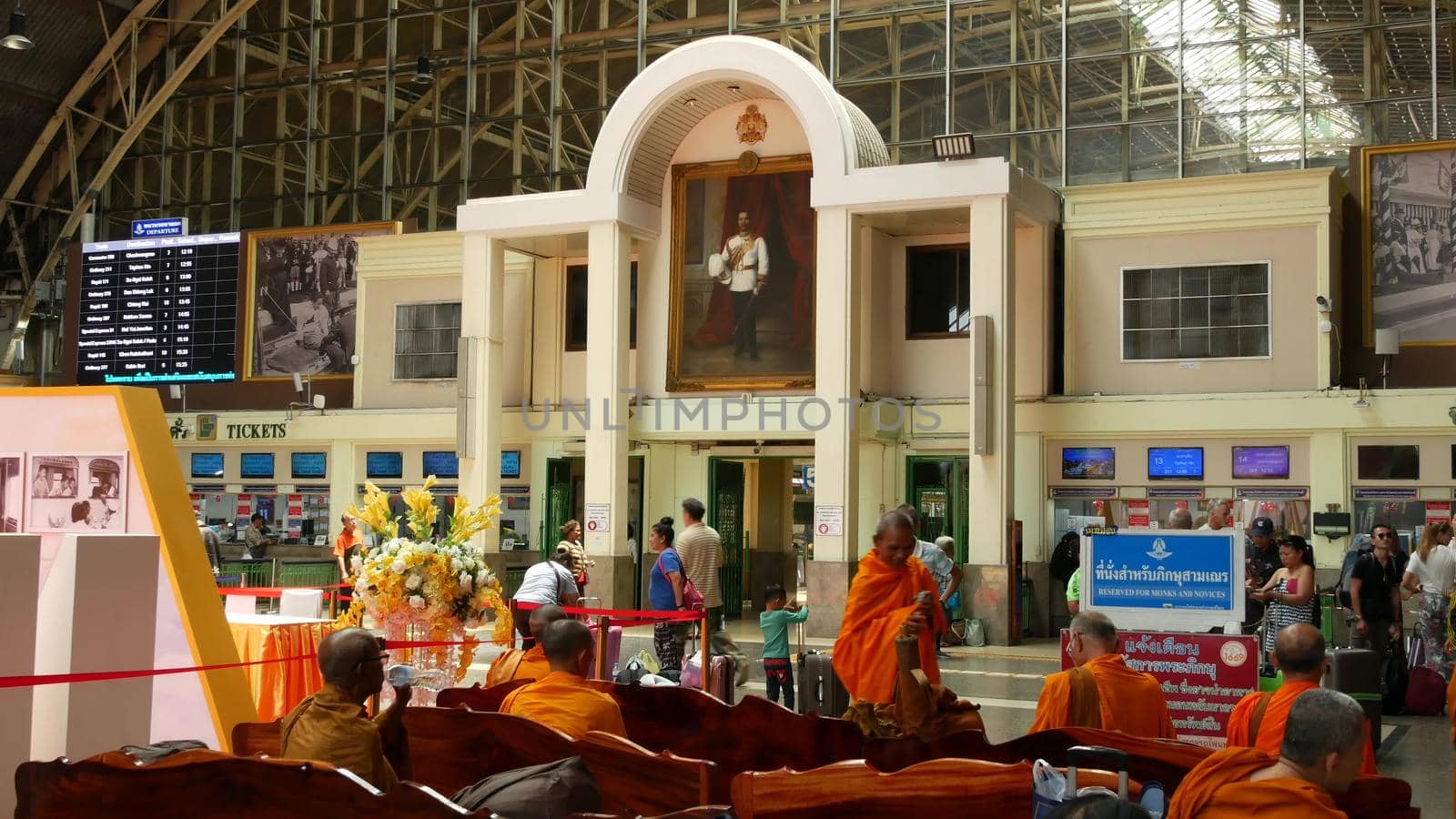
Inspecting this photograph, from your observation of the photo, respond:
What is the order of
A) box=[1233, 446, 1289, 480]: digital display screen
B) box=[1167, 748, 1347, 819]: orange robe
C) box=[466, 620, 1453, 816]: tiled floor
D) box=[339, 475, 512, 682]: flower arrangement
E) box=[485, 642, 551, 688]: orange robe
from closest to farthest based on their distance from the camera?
box=[1167, 748, 1347, 819]: orange robe < box=[485, 642, 551, 688]: orange robe < box=[339, 475, 512, 682]: flower arrangement < box=[466, 620, 1453, 816]: tiled floor < box=[1233, 446, 1289, 480]: digital display screen

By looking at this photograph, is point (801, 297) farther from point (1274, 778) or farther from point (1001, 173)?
point (1274, 778)

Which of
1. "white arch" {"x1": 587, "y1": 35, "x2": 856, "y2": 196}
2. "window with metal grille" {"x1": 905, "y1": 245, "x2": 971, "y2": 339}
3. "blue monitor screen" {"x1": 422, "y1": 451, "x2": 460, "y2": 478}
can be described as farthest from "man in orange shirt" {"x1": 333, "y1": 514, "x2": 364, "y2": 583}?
"window with metal grille" {"x1": 905, "y1": 245, "x2": 971, "y2": 339}

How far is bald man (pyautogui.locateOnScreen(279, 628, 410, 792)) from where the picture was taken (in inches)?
209

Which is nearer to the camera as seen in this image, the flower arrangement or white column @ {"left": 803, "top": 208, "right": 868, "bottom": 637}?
the flower arrangement

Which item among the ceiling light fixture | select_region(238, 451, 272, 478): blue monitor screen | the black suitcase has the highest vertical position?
the ceiling light fixture

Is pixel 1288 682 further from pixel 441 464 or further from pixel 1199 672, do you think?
pixel 441 464

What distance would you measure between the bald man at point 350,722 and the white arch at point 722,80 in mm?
14555

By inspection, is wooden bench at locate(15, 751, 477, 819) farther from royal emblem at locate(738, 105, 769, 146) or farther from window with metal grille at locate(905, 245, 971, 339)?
royal emblem at locate(738, 105, 769, 146)

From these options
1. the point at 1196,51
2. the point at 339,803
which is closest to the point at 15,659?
the point at 339,803

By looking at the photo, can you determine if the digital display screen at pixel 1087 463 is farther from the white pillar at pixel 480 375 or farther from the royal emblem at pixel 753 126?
the white pillar at pixel 480 375

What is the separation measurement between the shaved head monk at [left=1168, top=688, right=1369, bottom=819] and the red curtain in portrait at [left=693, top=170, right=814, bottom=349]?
16.8m

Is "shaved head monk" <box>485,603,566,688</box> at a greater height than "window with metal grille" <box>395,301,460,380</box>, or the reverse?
"window with metal grille" <box>395,301,460,380</box>

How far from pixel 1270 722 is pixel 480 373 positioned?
17268 millimetres

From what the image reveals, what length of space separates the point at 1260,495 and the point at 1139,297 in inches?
120
